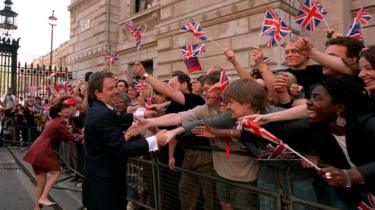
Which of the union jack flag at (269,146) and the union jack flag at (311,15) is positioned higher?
the union jack flag at (311,15)

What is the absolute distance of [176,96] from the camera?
13.7 feet

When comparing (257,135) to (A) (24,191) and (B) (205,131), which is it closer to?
(B) (205,131)

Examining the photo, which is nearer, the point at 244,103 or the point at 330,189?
the point at 330,189

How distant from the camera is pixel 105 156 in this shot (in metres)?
3.48

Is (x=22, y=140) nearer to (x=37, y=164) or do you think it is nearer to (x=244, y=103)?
(x=37, y=164)

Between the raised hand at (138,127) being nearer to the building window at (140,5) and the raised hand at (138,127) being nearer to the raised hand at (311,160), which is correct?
the raised hand at (311,160)

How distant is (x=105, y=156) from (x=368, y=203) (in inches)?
87.3

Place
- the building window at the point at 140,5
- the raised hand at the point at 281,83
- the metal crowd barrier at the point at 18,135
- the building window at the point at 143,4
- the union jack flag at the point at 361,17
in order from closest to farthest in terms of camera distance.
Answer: the raised hand at the point at 281,83, the union jack flag at the point at 361,17, the metal crowd barrier at the point at 18,135, the building window at the point at 143,4, the building window at the point at 140,5

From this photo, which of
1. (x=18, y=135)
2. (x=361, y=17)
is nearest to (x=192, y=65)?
(x=361, y=17)

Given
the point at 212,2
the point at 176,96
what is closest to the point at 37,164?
the point at 176,96

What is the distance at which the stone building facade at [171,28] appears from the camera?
899 cm

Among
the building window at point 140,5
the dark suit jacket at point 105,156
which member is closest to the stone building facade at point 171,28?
the building window at point 140,5

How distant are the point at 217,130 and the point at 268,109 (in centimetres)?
43

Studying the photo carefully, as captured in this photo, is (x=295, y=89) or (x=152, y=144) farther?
(x=152, y=144)
